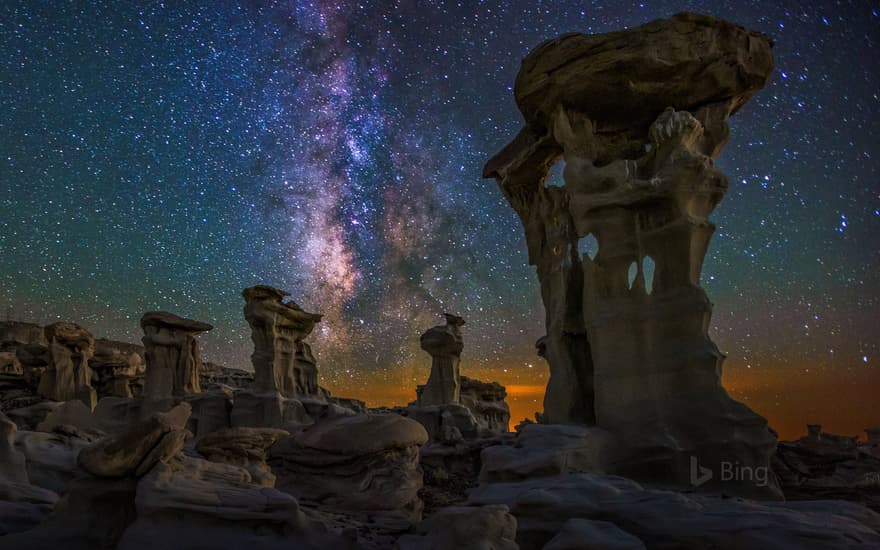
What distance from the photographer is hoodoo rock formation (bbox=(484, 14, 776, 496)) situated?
9.71m

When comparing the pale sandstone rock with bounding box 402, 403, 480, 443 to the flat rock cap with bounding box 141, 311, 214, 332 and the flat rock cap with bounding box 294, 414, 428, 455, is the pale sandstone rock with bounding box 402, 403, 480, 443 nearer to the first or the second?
the flat rock cap with bounding box 141, 311, 214, 332

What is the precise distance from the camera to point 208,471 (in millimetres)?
6934

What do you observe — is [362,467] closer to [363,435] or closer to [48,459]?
[363,435]

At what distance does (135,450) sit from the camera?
20.8 feet

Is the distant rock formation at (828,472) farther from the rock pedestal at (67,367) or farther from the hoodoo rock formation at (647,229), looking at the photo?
the rock pedestal at (67,367)

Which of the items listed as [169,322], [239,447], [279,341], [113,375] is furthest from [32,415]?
[113,375]

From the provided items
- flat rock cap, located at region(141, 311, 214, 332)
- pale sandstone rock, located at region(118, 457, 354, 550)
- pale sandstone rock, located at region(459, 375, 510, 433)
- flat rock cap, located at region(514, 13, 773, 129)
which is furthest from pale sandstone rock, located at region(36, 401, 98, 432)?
pale sandstone rock, located at region(459, 375, 510, 433)

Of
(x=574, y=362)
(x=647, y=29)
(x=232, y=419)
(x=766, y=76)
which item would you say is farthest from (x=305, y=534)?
(x=232, y=419)

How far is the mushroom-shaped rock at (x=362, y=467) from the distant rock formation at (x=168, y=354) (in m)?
16.9

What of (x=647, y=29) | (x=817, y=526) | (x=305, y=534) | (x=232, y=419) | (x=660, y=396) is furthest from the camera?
(x=232, y=419)

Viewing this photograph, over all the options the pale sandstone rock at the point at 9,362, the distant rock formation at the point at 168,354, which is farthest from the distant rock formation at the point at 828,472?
the pale sandstone rock at the point at 9,362

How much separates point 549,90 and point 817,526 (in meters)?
9.52

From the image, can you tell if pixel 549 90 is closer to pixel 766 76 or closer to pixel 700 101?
pixel 700 101

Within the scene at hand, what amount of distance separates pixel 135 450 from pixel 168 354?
2115 centimetres
